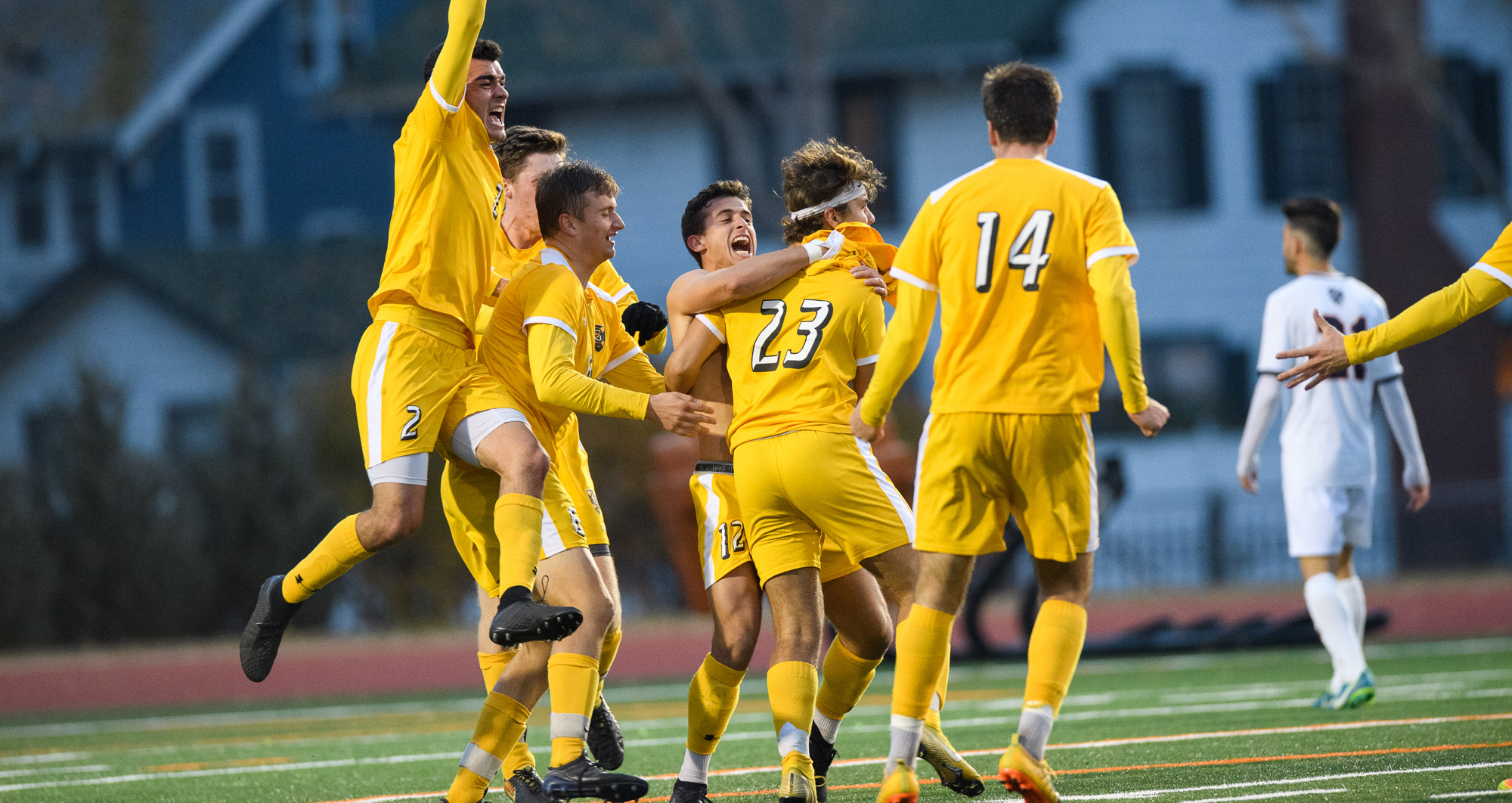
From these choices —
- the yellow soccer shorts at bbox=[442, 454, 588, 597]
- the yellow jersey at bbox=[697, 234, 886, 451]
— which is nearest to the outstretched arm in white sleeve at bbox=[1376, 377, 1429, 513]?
the yellow jersey at bbox=[697, 234, 886, 451]

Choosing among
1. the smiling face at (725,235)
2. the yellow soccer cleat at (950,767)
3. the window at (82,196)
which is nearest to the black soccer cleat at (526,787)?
the yellow soccer cleat at (950,767)

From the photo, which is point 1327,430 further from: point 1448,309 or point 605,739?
point 605,739

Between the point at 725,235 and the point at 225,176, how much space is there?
82.3ft

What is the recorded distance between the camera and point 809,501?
5406mm

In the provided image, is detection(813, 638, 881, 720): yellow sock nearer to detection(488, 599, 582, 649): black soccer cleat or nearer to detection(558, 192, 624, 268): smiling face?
detection(488, 599, 582, 649): black soccer cleat

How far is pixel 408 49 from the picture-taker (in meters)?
26.2

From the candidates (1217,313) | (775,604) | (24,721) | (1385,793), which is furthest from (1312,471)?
(1217,313)

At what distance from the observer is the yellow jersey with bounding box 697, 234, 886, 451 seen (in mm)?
5492

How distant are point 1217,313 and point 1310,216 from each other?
50.9 feet

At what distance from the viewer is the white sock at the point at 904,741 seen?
491 centimetres

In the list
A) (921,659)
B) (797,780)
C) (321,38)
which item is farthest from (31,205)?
(921,659)

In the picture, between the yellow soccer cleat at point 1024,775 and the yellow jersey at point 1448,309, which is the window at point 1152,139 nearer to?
the yellow jersey at point 1448,309

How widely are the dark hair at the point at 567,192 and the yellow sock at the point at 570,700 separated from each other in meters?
1.53

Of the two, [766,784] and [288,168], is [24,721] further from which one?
[288,168]
